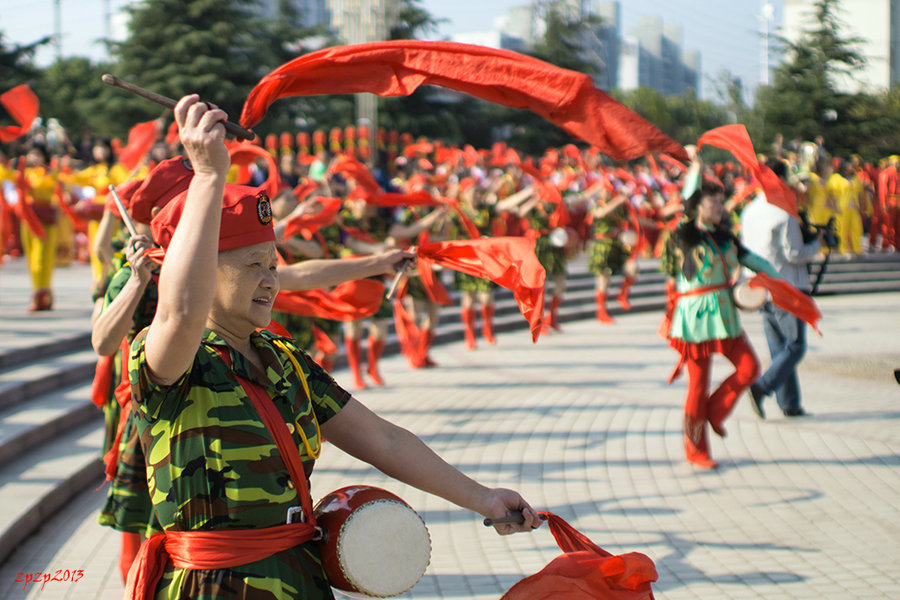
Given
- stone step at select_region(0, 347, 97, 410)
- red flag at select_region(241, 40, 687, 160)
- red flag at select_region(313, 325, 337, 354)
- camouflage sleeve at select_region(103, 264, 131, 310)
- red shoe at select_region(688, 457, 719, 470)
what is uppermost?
red flag at select_region(241, 40, 687, 160)

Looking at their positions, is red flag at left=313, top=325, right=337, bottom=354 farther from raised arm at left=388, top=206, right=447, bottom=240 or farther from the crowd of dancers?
raised arm at left=388, top=206, right=447, bottom=240

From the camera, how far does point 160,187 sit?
3268mm

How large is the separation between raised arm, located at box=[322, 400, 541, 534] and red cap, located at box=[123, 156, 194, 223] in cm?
113

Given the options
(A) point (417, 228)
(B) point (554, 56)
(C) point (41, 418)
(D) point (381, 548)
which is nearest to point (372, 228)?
(A) point (417, 228)

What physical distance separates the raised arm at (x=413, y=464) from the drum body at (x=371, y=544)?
0.11 meters

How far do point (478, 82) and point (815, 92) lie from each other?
4139 cm

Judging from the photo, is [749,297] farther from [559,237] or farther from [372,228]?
[559,237]

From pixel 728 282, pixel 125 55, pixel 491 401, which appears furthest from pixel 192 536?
pixel 125 55

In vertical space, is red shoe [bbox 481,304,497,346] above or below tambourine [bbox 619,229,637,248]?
below

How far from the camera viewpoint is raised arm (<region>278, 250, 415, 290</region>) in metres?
3.53

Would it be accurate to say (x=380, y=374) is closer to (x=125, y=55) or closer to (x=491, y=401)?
(x=491, y=401)

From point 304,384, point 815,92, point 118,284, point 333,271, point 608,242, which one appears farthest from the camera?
point 815,92

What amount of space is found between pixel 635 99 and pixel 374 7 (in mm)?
53520

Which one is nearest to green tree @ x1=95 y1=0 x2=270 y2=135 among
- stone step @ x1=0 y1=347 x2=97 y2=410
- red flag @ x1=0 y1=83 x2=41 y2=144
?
stone step @ x1=0 y1=347 x2=97 y2=410
